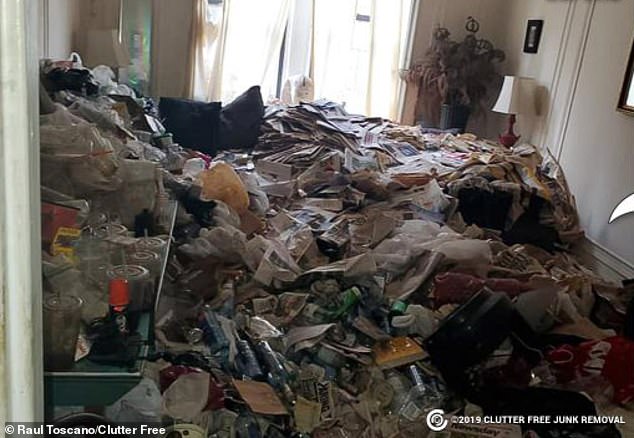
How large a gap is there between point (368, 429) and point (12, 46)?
1501mm

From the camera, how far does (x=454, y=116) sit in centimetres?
534

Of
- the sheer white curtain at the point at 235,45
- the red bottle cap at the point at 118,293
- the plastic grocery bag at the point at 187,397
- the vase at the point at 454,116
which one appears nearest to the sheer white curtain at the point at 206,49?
the sheer white curtain at the point at 235,45

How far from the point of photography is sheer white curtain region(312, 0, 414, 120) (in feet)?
17.9

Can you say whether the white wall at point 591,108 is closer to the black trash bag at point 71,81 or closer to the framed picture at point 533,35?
the framed picture at point 533,35

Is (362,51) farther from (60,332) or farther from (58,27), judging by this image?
(60,332)

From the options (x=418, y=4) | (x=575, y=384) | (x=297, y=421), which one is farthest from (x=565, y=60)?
(x=297, y=421)

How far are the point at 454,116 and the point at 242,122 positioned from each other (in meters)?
2.08

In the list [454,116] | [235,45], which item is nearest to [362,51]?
[454,116]

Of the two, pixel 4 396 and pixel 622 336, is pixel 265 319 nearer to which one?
pixel 622 336

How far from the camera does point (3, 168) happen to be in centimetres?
51

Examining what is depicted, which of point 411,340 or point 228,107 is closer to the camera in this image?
point 411,340

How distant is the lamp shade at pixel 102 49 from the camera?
144 inches

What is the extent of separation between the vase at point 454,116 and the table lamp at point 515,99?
2.34 feet

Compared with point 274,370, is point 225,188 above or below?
above
